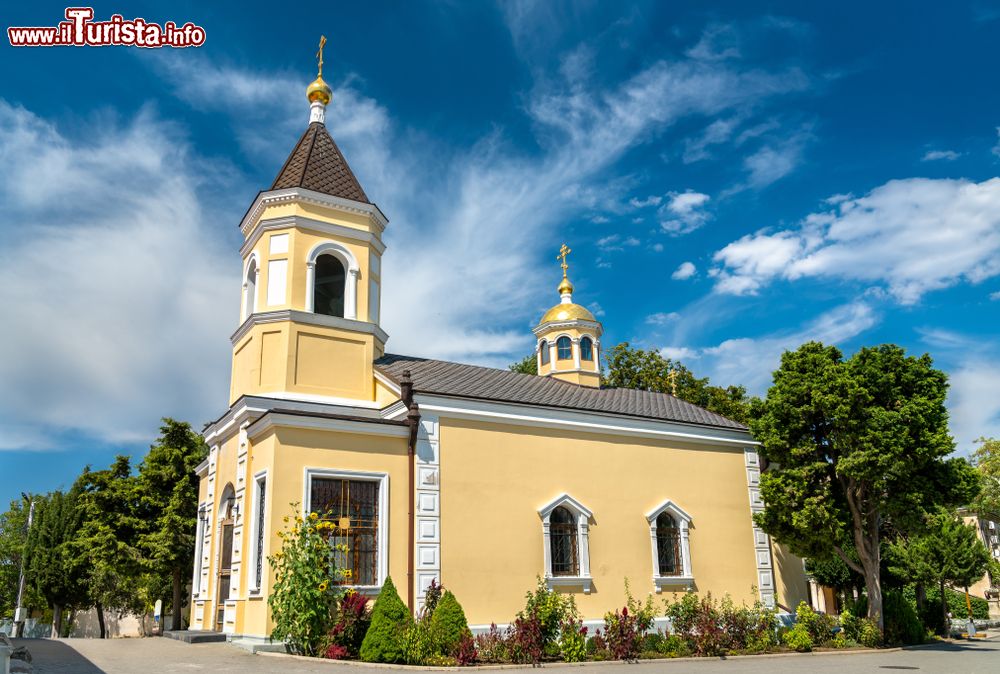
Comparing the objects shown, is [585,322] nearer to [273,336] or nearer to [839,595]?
[273,336]

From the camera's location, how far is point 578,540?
724 inches

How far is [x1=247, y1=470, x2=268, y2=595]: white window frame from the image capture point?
15117mm

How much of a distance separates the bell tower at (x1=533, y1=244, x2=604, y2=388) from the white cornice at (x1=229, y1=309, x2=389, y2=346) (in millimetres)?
8483

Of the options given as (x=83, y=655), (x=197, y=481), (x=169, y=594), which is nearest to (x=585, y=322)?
(x=197, y=481)

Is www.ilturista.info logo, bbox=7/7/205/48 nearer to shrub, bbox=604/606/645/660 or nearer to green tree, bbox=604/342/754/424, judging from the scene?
shrub, bbox=604/606/645/660

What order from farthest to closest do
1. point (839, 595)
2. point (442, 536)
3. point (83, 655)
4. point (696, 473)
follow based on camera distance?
1. point (839, 595)
2. point (696, 473)
3. point (442, 536)
4. point (83, 655)

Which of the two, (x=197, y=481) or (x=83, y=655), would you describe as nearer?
(x=83, y=655)

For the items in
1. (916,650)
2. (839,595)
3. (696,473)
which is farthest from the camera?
(839,595)

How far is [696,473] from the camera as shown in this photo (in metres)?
21.1

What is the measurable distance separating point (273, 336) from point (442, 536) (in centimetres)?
629

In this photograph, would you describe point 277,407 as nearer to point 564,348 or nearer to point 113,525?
point 564,348

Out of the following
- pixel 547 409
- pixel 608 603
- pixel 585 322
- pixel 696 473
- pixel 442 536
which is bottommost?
pixel 608 603

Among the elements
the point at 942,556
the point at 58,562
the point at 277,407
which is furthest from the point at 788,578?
the point at 58,562

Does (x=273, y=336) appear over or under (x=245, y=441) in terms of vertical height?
over
